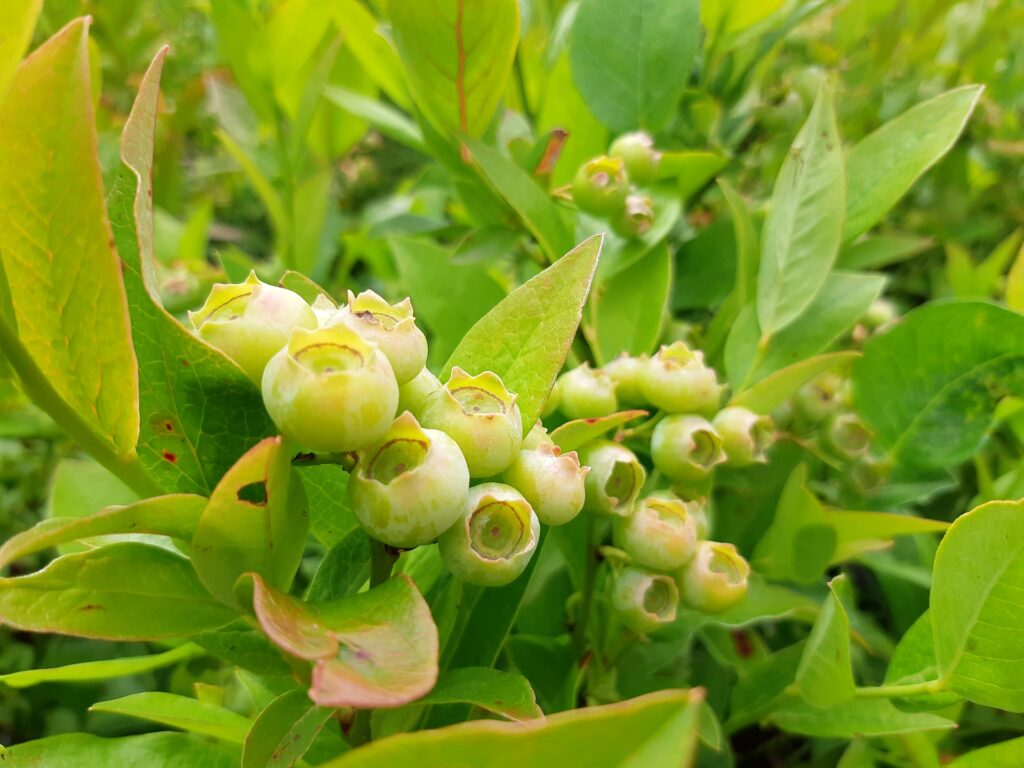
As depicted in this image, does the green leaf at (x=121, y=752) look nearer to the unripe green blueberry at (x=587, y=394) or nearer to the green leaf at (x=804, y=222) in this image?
the unripe green blueberry at (x=587, y=394)

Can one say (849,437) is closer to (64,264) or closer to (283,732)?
(283,732)

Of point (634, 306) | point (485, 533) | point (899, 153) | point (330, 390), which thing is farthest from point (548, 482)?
point (899, 153)

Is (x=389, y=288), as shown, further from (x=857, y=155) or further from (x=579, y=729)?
(x=579, y=729)

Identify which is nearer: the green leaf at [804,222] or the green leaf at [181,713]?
the green leaf at [181,713]

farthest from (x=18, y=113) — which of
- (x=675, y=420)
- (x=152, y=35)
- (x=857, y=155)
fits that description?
(x=152, y=35)

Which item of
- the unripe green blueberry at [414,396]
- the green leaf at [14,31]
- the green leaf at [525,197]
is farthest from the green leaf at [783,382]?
the green leaf at [14,31]
